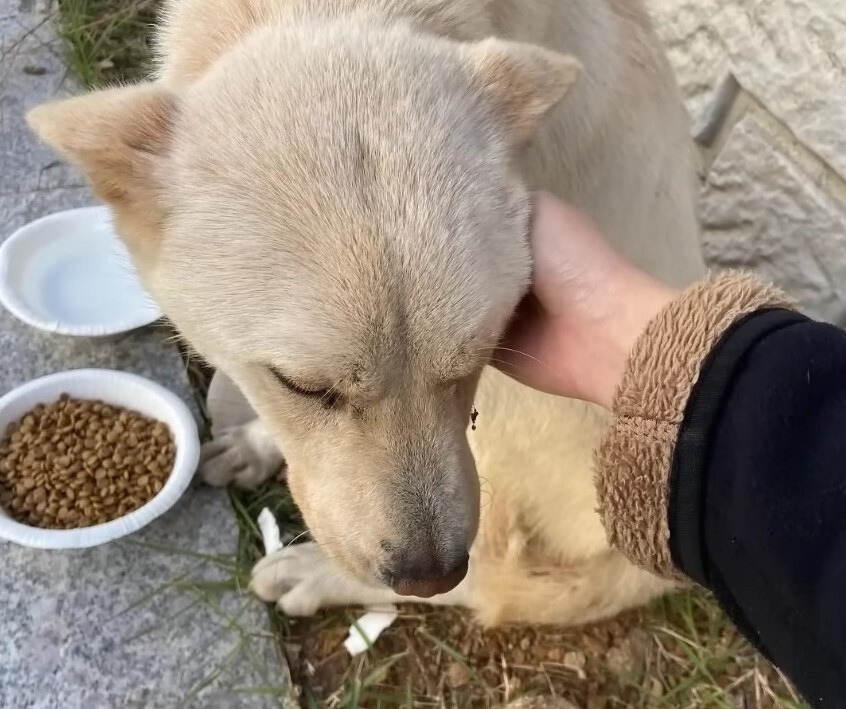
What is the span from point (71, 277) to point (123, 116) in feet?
5.33

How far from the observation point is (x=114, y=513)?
2.49 meters

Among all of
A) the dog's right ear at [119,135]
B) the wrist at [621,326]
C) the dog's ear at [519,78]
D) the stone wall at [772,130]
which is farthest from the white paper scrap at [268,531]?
the stone wall at [772,130]

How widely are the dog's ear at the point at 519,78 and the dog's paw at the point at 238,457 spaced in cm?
146

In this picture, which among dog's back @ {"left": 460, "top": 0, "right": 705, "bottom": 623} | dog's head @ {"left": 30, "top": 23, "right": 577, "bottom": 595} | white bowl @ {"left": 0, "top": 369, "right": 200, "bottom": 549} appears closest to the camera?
dog's head @ {"left": 30, "top": 23, "right": 577, "bottom": 595}

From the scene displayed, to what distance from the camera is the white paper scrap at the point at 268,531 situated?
2664mm

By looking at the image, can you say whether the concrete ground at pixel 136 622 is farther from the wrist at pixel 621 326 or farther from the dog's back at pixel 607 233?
the wrist at pixel 621 326

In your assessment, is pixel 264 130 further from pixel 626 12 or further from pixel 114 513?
pixel 114 513

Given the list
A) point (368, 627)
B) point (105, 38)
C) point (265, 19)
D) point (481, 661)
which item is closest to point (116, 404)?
point (368, 627)

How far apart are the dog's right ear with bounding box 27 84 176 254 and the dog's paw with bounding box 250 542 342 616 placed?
131 centimetres

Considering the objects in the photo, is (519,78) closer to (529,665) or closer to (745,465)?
(745,465)

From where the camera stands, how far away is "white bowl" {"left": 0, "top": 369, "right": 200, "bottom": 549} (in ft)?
7.56

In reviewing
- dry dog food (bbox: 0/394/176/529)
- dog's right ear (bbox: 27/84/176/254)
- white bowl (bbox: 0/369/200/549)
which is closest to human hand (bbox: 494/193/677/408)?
dog's right ear (bbox: 27/84/176/254)

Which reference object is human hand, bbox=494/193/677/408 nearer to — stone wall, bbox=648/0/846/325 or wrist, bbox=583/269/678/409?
wrist, bbox=583/269/678/409

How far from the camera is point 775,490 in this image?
4.36 feet
